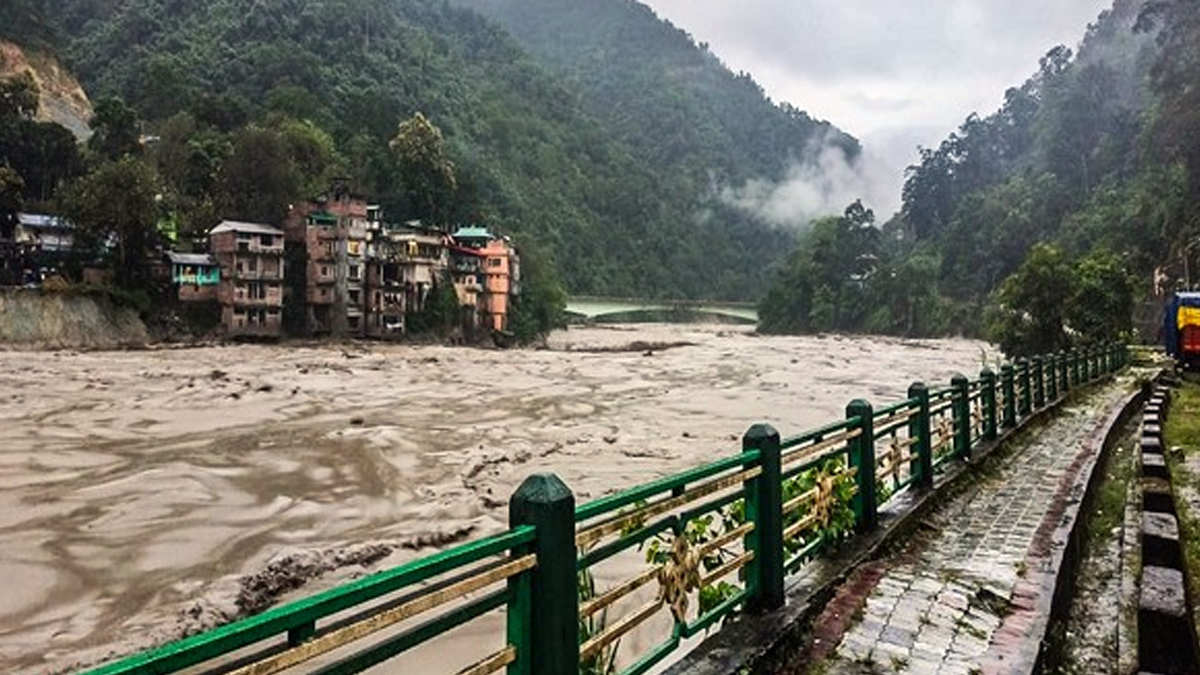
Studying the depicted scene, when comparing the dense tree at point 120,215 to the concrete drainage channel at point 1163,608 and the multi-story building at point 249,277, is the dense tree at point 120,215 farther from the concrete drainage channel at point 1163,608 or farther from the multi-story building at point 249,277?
the concrete drainage channel at point 1163,608

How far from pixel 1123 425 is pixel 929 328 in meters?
80.0

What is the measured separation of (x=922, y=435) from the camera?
27.5 feet

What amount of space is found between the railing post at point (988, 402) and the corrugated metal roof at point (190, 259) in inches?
1780

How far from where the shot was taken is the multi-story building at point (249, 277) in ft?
155

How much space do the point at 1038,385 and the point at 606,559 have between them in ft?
47.1

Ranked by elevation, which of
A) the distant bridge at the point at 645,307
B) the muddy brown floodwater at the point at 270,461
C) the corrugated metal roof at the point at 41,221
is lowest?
the muddy brown floodwater at the point at 270,461

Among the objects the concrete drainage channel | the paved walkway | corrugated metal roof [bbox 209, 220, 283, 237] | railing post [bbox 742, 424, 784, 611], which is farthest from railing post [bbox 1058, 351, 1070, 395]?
corrugated metal roof [bbox 209, 220, 283, 237]

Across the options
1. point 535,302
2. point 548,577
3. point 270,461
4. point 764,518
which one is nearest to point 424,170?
point 535,302

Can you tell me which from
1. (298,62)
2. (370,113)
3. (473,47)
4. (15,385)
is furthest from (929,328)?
(473,47)

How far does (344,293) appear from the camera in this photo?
51688 mm

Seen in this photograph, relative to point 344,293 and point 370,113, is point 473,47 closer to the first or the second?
point 370,113

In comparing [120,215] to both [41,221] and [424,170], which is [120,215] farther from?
[424,170]

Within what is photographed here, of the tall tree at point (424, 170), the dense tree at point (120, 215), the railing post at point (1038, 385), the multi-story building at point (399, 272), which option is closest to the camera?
the railing post at point (1038, 385)

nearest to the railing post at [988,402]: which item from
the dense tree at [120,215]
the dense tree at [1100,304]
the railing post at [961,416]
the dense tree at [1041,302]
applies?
the railing post at [961,416]
